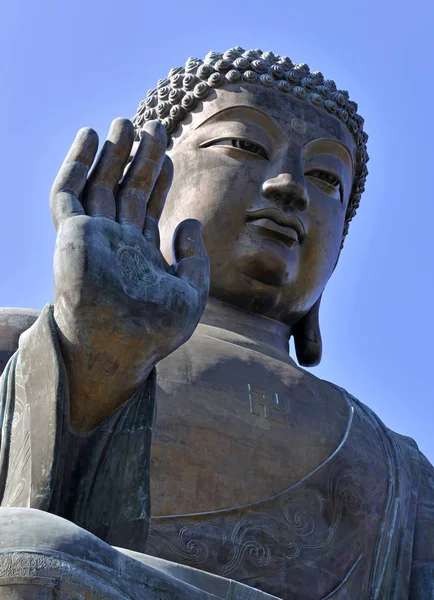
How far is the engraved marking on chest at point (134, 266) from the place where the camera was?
329 inches

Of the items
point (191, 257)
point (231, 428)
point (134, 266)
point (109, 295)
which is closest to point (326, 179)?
point (231, 428)

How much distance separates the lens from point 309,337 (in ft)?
39.0

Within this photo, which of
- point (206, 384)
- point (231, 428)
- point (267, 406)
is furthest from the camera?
point (267, 406)

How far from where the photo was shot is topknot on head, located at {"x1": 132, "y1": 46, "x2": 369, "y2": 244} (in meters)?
11.8

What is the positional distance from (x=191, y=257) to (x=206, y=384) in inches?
59.2

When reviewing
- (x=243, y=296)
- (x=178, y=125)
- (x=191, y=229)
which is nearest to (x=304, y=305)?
(x=243, y=296)

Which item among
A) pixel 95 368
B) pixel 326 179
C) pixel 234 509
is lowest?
pixel 234 509

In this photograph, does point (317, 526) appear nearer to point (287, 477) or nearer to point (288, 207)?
point (287, 477)

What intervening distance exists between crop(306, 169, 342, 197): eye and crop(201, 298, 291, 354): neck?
95 cm

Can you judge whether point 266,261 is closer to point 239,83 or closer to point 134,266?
point 239,83

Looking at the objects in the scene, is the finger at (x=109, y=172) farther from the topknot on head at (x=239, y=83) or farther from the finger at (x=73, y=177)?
the topknot on head at (x=239, y=83)

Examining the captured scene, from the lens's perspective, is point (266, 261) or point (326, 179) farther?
point (326, 179)

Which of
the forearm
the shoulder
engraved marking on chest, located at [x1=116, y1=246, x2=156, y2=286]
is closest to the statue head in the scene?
the shoulder

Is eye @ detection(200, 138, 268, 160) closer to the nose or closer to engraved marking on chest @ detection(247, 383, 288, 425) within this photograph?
the nose
